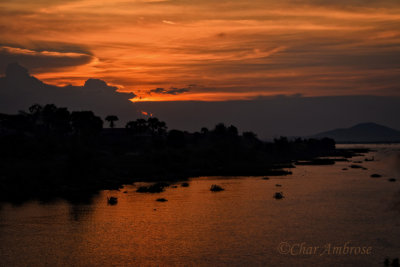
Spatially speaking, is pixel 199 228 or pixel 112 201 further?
pixel 112 201

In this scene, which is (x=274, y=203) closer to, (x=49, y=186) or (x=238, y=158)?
(x=49, y=186)

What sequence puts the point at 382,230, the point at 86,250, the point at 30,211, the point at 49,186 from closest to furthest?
the point at 86,250 < the point at 382,230 < the point at 30,211 < the point at 49,186

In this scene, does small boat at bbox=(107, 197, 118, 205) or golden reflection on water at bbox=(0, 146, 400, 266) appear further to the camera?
small boat at bbox=(107, 197, 118, 205)

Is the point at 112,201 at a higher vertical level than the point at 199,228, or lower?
higher

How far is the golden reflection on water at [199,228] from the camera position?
50438 mm

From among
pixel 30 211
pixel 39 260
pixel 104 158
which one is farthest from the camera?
pixel 104 158

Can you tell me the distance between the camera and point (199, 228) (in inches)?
2559

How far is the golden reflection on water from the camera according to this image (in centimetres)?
5044

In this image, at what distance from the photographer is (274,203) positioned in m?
86.2

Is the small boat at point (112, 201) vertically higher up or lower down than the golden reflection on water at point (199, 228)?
higher up

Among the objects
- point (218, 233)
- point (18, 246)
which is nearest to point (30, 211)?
point (18, 246)

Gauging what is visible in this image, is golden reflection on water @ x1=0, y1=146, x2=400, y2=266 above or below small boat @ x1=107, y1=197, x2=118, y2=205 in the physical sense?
below

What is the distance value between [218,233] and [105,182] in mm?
61485

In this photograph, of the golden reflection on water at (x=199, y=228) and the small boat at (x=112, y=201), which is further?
the small boat at (x=112, y=201)
